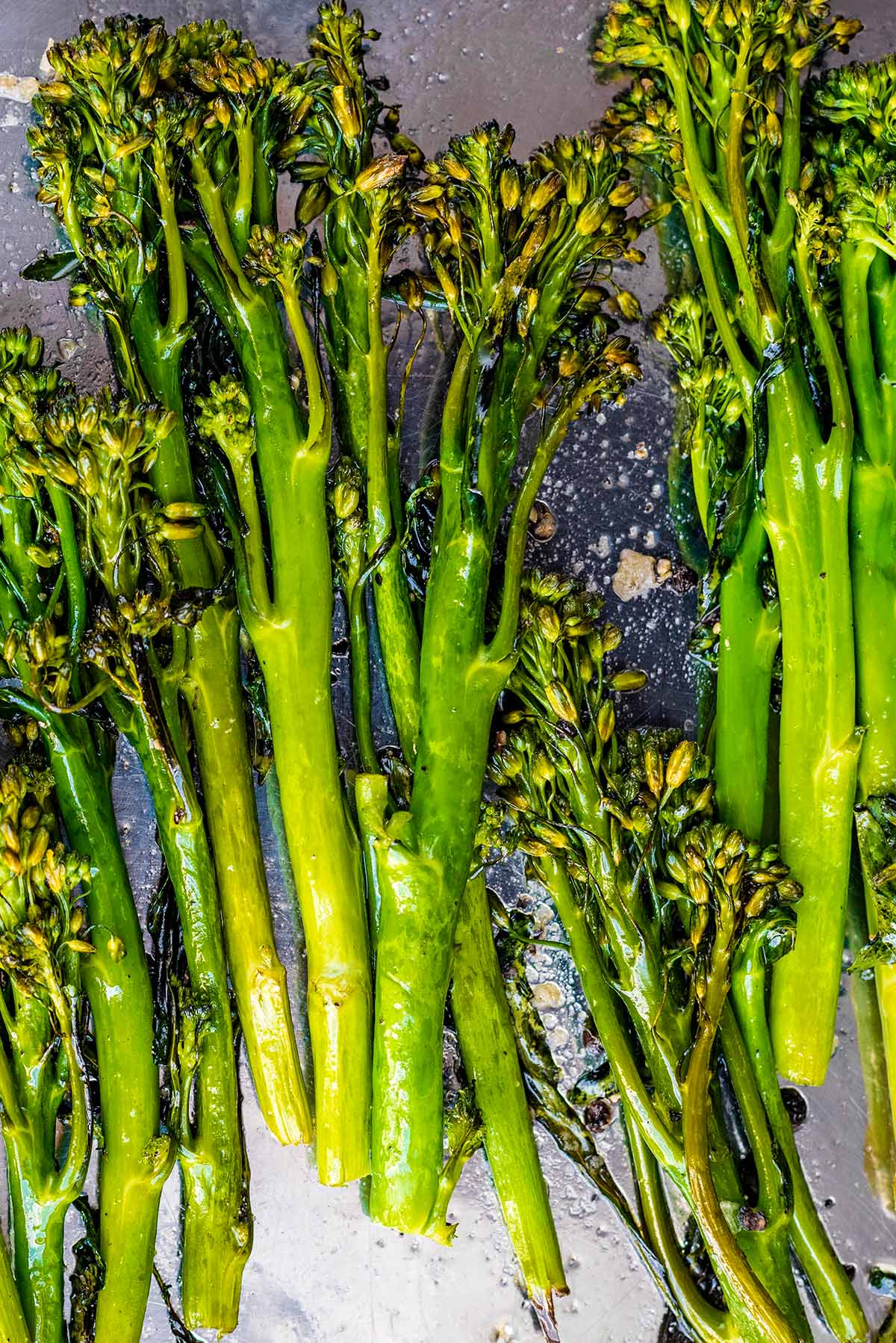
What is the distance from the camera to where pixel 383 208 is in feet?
5.50

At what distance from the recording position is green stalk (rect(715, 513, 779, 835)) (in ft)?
5.99

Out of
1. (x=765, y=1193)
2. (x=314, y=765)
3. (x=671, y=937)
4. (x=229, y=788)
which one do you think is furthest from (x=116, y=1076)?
(x=765, y=1193)

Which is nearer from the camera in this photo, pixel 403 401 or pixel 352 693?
pixel 352 693

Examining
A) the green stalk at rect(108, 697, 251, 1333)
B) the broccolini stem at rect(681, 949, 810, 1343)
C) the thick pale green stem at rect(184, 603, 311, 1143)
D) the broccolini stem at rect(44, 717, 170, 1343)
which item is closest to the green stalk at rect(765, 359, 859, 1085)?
the broccolini stem at rect(681, 949, 810, 1343)

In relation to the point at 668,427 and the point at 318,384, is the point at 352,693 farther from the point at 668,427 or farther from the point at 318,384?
the point at 668,427

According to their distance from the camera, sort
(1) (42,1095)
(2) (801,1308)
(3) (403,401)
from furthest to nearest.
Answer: (3) (403,401) → (2) (801,1308) → (1) (42,1095)

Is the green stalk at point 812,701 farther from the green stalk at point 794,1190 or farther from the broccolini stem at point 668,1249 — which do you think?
the broccolini stem at point 668,1249

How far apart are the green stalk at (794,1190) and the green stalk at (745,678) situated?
0.28 metres

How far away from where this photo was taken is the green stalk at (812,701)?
1.74m

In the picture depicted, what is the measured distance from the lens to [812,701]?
5.78ft

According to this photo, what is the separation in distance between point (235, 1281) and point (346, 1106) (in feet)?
1.29

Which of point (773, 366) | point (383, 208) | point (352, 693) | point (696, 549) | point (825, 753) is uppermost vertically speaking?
point (383, 208)

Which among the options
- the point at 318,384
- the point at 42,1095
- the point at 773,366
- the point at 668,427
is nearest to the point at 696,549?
the point at 668,427

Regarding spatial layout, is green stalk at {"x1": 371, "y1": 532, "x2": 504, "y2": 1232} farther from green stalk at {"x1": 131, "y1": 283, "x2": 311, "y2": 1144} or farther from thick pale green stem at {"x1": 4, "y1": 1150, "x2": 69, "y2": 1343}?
thick pale green stem at {"x1": 4, "y1": 1150, "x2": 69, "y2": 1343}
